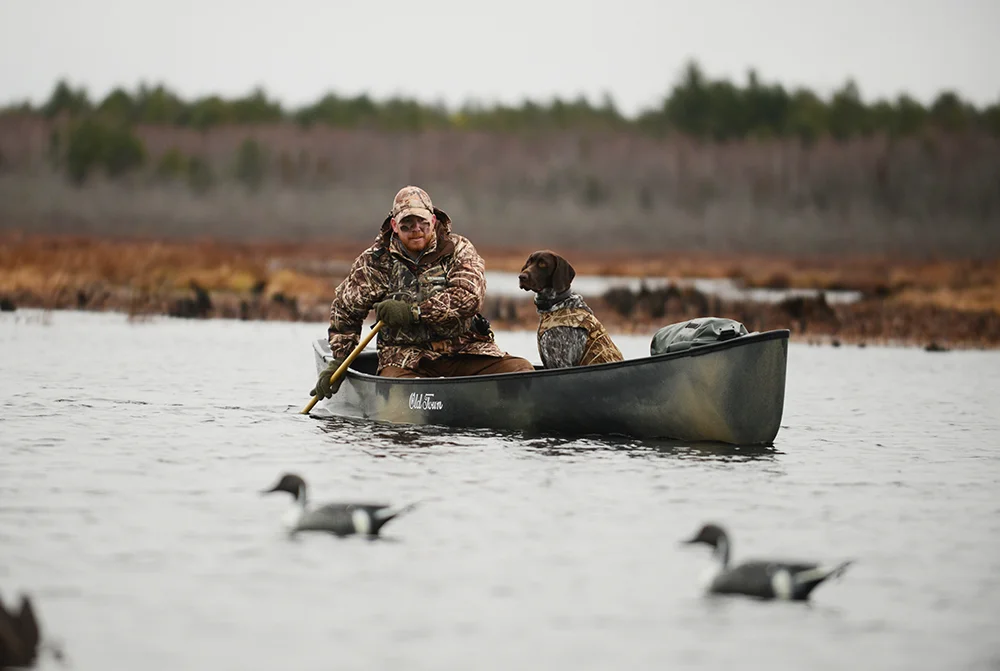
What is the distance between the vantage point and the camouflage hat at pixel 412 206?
1101cm

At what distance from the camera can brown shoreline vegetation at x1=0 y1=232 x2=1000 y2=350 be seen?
22.8 meters

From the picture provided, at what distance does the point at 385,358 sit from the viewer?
11.7 metres

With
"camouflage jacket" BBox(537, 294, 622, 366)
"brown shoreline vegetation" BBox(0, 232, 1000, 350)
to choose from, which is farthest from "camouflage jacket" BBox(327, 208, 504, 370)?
A: "brown shoreline vegetation" BBox(0, 232, 1000, 350)

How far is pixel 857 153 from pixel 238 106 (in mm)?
28631

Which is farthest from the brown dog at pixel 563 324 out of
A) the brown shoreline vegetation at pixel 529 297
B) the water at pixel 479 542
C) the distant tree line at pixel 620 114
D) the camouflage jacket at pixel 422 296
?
the distant tree line at pixel 620 114

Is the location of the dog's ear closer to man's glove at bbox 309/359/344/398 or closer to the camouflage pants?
the camouflage pants

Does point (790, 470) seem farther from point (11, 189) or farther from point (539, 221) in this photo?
point (11, 189)

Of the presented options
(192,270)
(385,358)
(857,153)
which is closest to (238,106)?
(857,153)

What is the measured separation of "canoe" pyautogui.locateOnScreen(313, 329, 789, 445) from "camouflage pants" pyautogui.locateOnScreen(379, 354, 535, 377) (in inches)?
16.6

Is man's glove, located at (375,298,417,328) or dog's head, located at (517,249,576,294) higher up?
dog's head, located at (517,249,576,294)

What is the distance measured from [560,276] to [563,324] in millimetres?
346

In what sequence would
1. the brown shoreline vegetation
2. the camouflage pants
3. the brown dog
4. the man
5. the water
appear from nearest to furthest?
the water → the brown dog → the man → the camouflage pants → the brown shoreline vegetation

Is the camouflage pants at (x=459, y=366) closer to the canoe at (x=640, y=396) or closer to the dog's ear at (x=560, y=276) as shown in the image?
the canoe at (x=640, y=396)

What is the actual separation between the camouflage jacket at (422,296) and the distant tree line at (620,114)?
174 feet
